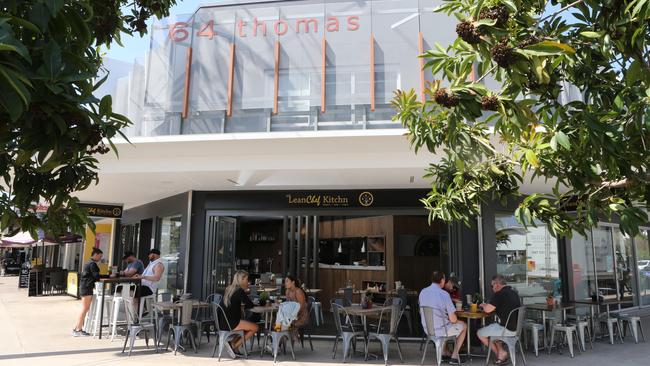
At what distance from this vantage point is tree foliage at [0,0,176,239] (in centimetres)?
110

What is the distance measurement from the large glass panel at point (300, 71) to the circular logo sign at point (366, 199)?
2568 mm

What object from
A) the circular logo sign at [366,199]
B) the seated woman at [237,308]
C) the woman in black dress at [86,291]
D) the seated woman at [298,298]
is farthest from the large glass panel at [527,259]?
the woman in black dress at [86,291]

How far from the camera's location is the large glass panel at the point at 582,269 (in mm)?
10625

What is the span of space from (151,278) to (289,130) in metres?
4.15

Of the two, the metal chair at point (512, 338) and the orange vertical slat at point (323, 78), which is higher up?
the orange vertical slat at point (323, 78)

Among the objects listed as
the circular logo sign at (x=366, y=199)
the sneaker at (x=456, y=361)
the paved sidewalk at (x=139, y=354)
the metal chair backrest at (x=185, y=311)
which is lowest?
the paved sidewalk at (x=139, y=354)

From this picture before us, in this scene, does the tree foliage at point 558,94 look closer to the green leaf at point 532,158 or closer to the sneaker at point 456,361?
the green leaf at point 532,158

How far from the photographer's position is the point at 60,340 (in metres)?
8.32

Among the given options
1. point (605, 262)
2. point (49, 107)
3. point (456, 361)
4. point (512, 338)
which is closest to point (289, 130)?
point (456, 361)

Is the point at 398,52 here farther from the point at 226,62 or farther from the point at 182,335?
the point at 182,335

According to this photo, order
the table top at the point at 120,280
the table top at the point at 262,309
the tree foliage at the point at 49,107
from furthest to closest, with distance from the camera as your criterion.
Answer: the table top at the point at 120,280, the table top at the point at 262,309, the tree foliage at the point at 49,107

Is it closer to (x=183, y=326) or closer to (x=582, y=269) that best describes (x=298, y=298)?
(x=183, y=326)

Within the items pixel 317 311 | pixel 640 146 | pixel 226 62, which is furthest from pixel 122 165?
pixel 640 146

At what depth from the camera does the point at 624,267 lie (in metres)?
12.8
